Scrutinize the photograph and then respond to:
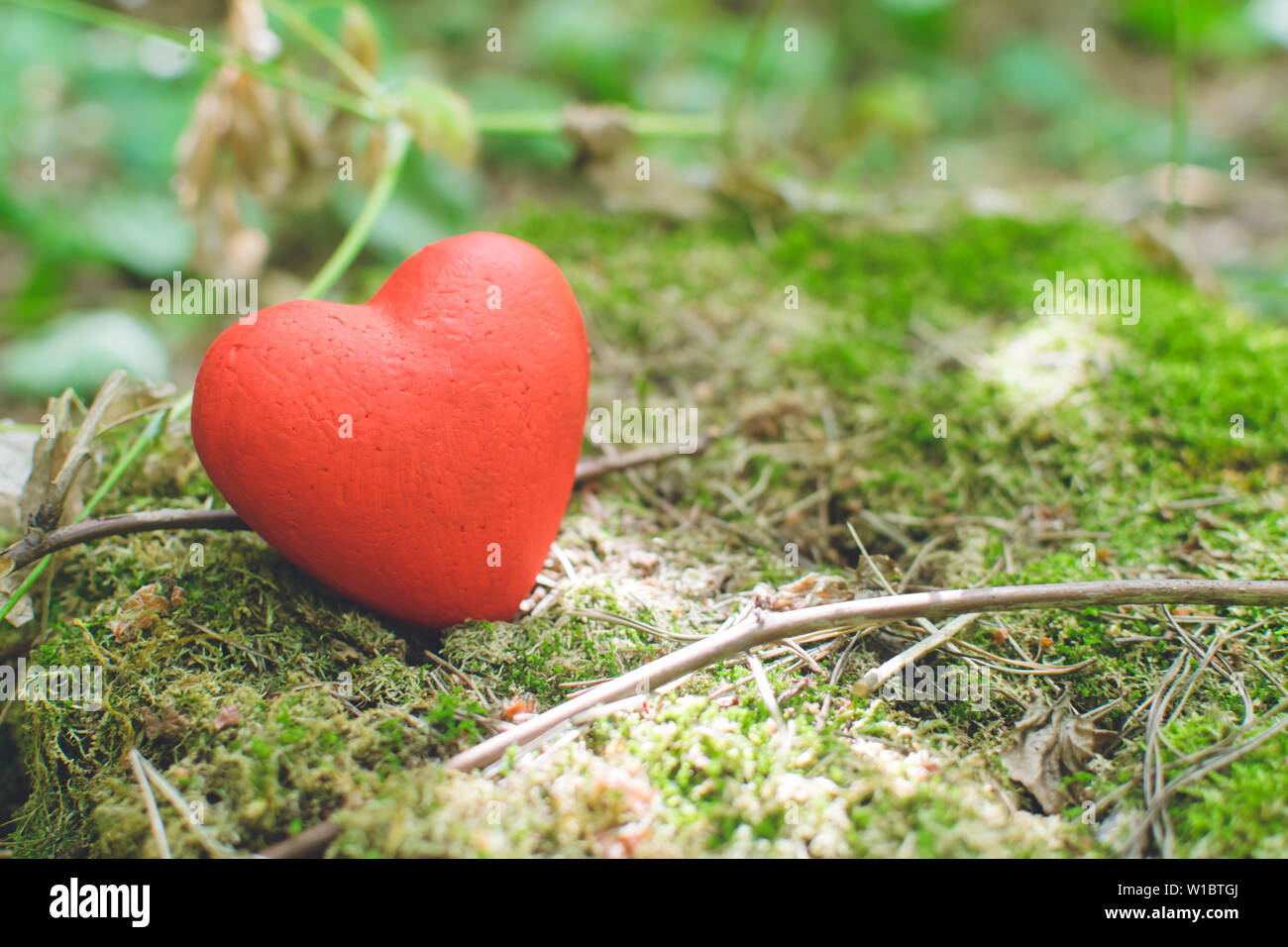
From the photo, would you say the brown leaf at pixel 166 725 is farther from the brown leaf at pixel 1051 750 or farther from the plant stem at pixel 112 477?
the brown leaf at pixel 1051 750

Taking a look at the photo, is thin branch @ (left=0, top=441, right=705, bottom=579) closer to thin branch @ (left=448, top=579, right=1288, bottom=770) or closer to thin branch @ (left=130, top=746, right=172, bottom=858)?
thin branch @ (left=130, top=746, right=172, bottom=858)

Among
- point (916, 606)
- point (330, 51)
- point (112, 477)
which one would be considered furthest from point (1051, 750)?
point (330, 51)

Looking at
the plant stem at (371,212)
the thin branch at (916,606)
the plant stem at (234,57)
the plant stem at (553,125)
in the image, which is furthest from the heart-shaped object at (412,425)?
the plant stem at (553,125)

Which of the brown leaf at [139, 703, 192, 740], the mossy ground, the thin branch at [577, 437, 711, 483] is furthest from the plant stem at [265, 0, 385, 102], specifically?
the brown leaf at [139, 703, 192, 740]

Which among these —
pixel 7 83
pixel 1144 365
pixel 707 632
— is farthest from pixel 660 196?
pixel 7 83

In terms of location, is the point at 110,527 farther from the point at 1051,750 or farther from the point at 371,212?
the point at 1051,750

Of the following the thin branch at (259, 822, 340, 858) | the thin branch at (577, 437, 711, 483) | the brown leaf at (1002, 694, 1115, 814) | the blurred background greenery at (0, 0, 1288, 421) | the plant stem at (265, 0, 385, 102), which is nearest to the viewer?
the thin branch at (259, 822, 340, 858)
